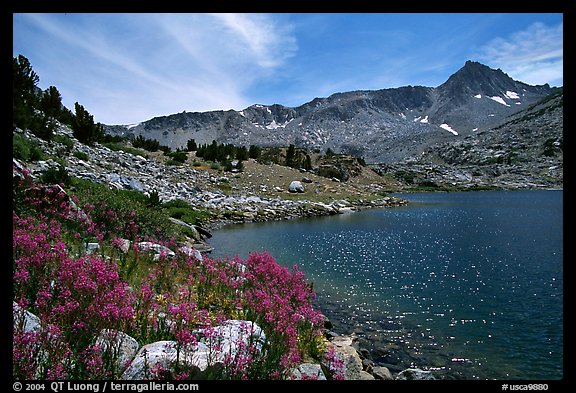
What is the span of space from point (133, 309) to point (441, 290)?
13047 mm

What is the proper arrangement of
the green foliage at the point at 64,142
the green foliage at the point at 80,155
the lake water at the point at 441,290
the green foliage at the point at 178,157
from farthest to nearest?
the green foliage at the point at 178,157 < the green foliage at the point at 64,142 < the green foliage at the point at 80,155 < the lake water at the point at 441,290

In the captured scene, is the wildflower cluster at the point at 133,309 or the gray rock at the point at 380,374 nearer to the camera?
the wildflower cluster at the point at 133,309

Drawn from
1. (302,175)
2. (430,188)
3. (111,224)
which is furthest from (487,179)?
(111,224)

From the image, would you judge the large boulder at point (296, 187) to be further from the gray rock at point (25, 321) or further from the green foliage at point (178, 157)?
the gray rock at point (25, 321)

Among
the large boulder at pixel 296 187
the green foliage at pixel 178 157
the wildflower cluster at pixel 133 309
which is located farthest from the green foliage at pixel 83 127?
the wildflower cluster at pixel 133 309

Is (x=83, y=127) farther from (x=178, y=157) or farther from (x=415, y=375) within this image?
(x=415, y=375)

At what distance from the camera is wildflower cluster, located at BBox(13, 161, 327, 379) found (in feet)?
12.5

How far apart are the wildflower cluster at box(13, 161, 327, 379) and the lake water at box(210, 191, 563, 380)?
4.31 meters

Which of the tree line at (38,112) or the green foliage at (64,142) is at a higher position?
the tree line at (38,112)

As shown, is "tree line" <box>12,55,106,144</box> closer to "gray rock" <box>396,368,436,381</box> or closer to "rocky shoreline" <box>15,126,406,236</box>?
"rocky shoreline" <box>15,126,406,236</box>

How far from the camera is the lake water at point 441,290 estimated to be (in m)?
9.02

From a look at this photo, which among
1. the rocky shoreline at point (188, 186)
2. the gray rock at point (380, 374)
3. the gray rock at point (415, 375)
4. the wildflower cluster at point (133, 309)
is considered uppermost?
the rocky shoreline at point (188, 186)

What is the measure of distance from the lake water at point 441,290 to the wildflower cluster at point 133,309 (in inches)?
170

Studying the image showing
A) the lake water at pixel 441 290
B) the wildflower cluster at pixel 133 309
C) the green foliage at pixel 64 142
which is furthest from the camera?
the green foliage at pixel 64 142
